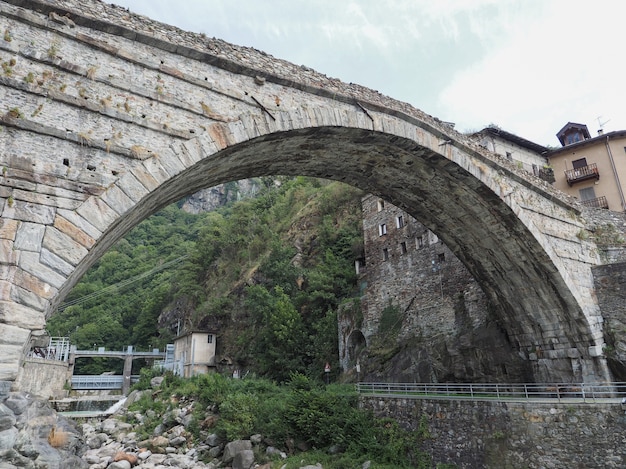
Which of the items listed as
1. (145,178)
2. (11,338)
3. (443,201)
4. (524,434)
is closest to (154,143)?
(145,178)

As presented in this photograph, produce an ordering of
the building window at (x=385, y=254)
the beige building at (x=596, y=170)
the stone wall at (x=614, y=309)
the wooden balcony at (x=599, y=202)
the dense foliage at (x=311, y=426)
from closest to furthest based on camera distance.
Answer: the stone wall at (x=614, y=309) < the dense foliage at (x=311, y=426) < the beige building at (x=596, y=170) < the wooden balcony at (x=599, y=202) < the building window at (x=385, y=254)

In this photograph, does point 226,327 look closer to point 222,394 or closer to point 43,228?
point 222,394

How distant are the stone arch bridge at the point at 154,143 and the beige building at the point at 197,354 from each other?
61.0 ft

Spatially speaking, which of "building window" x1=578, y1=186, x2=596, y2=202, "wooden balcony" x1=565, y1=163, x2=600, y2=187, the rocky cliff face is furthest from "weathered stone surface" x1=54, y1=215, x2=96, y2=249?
the rocky cliff face

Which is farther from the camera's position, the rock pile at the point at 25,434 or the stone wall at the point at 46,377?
the stone wall at the point at 46,377

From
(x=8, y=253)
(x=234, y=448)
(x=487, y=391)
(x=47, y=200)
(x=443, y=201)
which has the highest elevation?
(x=443, y=201)

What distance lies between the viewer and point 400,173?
9.55 m

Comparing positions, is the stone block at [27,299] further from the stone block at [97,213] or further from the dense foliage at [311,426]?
the dense foliage at [311,426]

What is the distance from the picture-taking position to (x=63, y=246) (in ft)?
15.1

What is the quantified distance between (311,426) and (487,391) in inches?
205

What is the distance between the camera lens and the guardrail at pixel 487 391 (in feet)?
34.1

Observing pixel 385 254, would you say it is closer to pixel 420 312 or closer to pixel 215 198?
pixel 420 312

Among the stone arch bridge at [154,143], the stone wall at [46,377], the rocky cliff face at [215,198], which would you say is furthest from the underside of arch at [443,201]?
the rocky cliff face at [215,198]

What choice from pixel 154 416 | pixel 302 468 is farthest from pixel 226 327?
pixel 302 468
